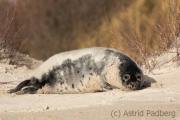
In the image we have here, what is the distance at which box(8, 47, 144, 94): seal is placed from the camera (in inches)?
187

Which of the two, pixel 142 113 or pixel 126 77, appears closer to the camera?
Result: pixel 142 113

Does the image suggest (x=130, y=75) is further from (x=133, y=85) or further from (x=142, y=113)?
(x=142, y=113)

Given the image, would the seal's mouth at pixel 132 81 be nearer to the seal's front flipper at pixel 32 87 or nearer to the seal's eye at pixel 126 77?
the seal's eye at pixel 126 77

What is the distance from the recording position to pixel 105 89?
4867mm

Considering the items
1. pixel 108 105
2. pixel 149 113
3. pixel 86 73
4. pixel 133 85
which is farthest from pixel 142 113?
pixel 86 73

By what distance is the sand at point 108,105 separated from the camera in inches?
126

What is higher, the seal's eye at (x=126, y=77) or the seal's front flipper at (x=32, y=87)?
the seal's eye at (x=126, y=77)

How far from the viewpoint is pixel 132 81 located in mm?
4637

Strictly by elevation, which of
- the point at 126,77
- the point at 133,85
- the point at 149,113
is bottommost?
the point at 149,113

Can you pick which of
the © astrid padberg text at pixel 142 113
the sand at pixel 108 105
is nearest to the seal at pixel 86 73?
the sand at pixel 108 105

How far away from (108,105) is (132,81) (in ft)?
3.44

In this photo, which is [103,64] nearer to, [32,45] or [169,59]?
[169,59]

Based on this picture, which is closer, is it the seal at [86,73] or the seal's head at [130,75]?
the seal's head at [130,75]

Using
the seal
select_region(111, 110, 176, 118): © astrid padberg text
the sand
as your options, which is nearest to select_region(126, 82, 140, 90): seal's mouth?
the seal
